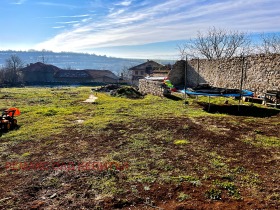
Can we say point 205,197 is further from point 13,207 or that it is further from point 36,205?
point 13,207

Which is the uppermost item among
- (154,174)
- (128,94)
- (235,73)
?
(235,73)

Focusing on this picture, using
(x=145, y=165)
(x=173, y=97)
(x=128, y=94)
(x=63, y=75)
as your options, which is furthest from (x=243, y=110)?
(x=63, y=75)

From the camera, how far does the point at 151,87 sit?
63.8 ft

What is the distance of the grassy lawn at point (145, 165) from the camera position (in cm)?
393

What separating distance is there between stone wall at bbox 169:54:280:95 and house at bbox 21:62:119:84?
3887 cm

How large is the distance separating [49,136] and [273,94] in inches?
398

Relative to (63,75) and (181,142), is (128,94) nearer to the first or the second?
(181,142)

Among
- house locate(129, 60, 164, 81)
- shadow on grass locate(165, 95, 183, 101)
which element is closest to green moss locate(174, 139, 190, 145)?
shadow on grass locate(165, 95, 183, 101)

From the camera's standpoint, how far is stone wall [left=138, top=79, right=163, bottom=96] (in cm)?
1772

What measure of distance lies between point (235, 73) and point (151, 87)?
699cm

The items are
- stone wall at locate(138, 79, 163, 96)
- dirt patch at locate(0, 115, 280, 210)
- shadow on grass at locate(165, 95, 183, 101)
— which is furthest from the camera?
stone wall at locate(138, 79, 163, 96)

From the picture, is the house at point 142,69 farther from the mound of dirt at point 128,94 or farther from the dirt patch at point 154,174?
the dirt patch at point 154,174

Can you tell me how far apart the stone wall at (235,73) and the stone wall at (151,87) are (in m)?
2.35

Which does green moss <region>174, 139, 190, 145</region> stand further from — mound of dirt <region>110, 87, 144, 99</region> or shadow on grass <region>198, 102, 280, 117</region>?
mound of dirt <region>110, 87, 144, 99</region>
